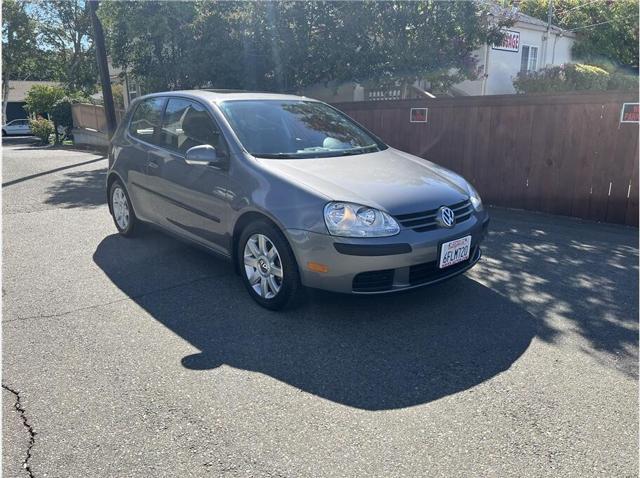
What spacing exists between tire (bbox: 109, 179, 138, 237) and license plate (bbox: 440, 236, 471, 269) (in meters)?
3.55

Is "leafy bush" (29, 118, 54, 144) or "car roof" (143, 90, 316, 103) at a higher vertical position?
"car roof" (143, 90, 316, 103)

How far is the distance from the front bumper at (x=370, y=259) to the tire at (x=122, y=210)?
9.30ft

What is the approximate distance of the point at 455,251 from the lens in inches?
155

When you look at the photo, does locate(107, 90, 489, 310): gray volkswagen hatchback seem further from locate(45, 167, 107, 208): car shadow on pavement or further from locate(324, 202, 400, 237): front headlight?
locate(45, 167, 107, 208): car shadow on pavement

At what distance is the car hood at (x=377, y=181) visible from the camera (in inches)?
148

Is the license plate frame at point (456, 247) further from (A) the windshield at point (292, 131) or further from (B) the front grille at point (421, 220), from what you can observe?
(A) the windshield at point (292, 131)

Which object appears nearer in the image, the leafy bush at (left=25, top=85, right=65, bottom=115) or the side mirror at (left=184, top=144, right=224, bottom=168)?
the side mirror at (left=184, top=144, right=224, bottom=168)

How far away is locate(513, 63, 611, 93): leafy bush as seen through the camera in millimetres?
18203

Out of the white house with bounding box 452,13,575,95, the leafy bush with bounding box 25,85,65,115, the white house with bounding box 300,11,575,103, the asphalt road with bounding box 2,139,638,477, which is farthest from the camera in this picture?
the leafy bush with bounding box 25,85,65,115

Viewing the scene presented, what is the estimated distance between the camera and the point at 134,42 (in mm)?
13570

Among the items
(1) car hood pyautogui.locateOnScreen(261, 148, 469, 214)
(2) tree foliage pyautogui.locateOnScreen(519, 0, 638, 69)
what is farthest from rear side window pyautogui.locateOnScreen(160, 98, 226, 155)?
(2) tree foliage pyautogui.locateOnScreen(519, 0, 638, 69)

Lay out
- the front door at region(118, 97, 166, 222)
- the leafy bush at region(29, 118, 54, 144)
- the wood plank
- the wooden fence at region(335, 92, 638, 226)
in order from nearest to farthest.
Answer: the front door at region(118, 97, 166, 222), the wood plank, the wooden fence at region(335, 92, 638, 226), the leafy bush at region(29, 118, 54, 144)

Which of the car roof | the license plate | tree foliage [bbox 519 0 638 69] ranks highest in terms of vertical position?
tree foliage [bbox 519 0 638 69]

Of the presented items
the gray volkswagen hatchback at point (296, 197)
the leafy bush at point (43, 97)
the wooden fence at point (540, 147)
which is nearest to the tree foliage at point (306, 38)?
the wooden fence at point (540, 147)
